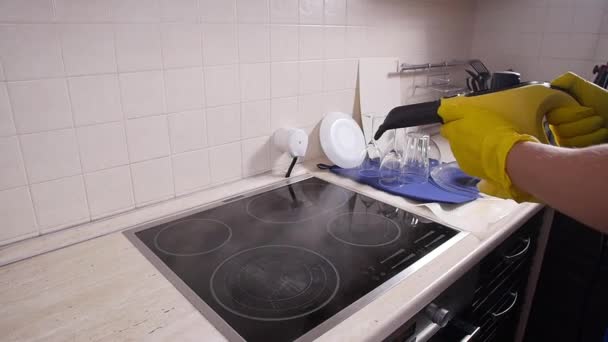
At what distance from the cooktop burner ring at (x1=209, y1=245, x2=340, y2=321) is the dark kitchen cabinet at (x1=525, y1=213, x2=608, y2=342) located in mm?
1012

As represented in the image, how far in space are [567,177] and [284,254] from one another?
0.51 metres

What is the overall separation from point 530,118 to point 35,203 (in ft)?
3.12

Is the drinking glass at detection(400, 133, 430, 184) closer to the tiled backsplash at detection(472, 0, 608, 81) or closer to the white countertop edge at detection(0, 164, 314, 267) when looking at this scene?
the white countertop edge at detection(0, 164, 314, 267)

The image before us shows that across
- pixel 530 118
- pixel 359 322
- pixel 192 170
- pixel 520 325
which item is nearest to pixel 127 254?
pixel 192 170

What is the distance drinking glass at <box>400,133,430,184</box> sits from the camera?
120cm

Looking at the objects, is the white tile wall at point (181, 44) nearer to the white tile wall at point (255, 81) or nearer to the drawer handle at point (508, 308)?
the white tile wall at point (255, 81)

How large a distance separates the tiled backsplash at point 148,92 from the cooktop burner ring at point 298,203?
13cm

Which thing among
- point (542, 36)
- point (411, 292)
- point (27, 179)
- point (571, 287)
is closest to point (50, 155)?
point (27, 179)

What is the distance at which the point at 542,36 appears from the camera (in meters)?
1.66

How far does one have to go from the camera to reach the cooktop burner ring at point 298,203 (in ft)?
3.14

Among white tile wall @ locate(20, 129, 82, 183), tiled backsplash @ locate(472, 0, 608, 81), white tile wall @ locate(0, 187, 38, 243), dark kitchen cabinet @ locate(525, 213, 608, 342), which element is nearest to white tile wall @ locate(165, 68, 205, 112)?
white tile wall @ locate(20, 129, 82, 183)

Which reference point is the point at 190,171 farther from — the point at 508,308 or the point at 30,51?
the point at 508,308

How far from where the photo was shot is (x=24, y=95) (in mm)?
729

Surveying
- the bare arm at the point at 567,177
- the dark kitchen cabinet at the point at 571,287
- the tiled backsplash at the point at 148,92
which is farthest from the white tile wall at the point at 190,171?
the dark kitchen cabinet at the point at 571,287
